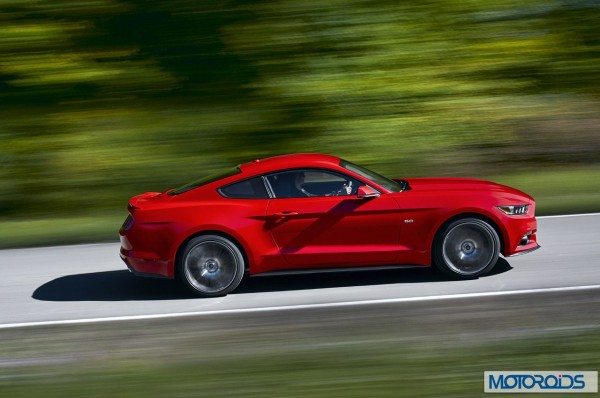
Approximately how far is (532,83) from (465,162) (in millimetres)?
3358

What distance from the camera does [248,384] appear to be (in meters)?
6.68

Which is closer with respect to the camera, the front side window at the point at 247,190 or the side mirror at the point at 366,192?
the side mirror at the point at 366,192

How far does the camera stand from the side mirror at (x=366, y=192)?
9.34 meters

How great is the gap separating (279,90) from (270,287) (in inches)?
384

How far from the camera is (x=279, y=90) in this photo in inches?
751

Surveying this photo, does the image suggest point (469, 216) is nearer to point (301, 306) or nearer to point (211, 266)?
point (301, 306)

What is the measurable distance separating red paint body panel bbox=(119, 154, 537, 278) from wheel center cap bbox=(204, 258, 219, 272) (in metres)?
0.31

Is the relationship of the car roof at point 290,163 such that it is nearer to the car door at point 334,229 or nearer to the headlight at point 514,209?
the car door at point 334,229

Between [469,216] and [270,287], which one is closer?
[469,216]

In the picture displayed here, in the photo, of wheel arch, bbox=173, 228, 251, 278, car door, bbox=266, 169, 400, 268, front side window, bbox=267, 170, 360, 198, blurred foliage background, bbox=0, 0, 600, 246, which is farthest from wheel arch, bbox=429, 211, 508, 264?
blurred foliage background, bbox=0, 0, 600, 246

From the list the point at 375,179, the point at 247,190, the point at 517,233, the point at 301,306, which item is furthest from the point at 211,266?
the point at 517,233
